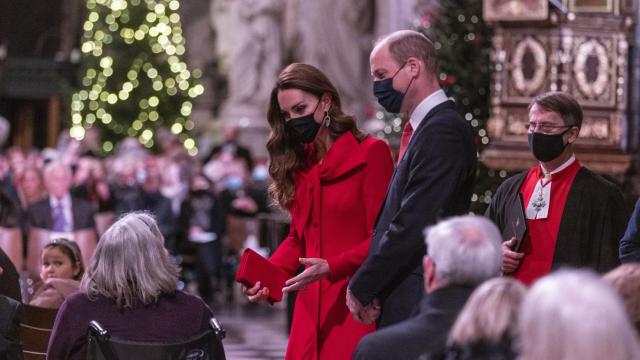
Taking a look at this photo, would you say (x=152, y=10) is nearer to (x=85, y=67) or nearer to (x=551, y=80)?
(x=85, y=67)

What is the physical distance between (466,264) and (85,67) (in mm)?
20111

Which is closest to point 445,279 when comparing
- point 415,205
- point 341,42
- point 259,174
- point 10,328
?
point 415,205

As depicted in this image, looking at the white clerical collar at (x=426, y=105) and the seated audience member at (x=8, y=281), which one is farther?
the seated audience member at (x=8, y=281)

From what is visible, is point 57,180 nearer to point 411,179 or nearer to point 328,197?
point 328,197

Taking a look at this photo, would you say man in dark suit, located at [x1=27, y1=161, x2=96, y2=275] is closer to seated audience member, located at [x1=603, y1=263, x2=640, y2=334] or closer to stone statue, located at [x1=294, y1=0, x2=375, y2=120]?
seated audience member, located at [x1=603, y1=263, x2=640, y2=334]

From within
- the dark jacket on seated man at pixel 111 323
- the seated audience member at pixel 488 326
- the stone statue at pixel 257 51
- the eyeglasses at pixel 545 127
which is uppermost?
the stone statue at pixel 257 51

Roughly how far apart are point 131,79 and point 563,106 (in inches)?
713

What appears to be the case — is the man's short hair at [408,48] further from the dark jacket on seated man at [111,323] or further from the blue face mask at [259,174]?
the blue face mask at [259,174]

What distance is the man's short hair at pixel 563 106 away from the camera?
18.1 ft

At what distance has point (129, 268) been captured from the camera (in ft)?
15.6

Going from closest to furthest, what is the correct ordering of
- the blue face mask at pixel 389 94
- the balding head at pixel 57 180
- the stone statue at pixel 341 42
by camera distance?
1. the blue face mask at pixel 389 94
2. the balding head at pixel 57 180
3. the stone statue at pixel 341 42

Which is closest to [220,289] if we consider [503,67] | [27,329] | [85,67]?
[503,67]

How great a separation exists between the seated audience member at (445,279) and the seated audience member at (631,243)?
178 centimetres

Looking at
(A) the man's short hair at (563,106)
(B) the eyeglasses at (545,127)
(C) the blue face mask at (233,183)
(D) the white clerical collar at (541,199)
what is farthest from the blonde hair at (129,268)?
(C) the blue face mask at (233,183)
